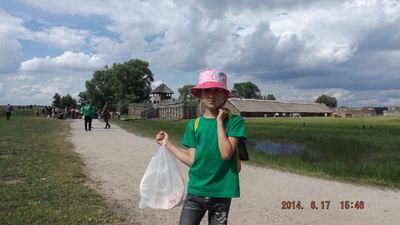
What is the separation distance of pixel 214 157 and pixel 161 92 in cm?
11875

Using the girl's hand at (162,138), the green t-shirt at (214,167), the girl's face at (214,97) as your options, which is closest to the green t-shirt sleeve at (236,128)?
the green t-shirt at (214,167)

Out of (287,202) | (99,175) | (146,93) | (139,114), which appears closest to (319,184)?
(287,202)

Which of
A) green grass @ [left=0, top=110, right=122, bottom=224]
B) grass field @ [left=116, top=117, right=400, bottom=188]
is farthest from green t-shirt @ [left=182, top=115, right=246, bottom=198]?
grass field @ [left=116, top=117, right=400, bottom=188]

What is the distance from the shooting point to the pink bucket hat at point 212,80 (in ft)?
12.6

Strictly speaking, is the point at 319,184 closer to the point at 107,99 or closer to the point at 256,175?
the point at 256,175

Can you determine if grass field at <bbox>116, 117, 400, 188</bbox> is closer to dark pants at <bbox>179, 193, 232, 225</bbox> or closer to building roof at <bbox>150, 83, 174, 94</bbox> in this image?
dark pants at <bbox>179, 193, 232, 225</bbox>

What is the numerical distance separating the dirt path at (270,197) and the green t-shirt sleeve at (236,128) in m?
3.00

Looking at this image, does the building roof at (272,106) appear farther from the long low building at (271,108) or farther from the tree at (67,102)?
the tree at (67,102)

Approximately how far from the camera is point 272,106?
108 m

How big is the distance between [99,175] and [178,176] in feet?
21.1

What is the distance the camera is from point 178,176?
4293 mm

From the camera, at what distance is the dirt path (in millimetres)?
6766

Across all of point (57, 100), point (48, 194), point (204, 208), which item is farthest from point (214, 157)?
point (57, 100)

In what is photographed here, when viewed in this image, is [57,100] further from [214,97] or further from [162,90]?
[214,97]
